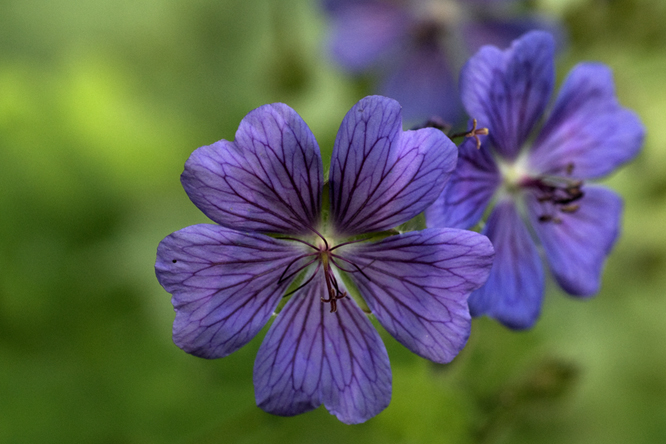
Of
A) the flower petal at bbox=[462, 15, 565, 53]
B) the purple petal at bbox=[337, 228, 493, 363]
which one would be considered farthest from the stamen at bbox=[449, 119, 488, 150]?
the flower petal at bbox=[462, 15, 565, 53]

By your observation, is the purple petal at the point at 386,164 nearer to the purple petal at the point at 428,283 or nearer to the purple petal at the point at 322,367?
the purple petal at the point at 428,283

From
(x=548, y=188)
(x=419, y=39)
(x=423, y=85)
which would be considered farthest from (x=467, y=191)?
(x=419, y=39)

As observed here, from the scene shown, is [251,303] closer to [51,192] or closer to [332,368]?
[332,368]

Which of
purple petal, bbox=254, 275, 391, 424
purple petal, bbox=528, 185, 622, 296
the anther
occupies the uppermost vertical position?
→ purple petal, bbox=254, 275, 391, 424

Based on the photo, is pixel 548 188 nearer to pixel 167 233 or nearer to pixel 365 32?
pixel 365 32

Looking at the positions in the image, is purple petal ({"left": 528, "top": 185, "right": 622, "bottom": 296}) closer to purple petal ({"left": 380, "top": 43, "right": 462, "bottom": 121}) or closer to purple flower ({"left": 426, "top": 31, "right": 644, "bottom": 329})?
purple flower ({"left": 426, "top": 31, "right": 644, "bottom": 329})

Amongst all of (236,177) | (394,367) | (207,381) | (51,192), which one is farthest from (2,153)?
(394,367)

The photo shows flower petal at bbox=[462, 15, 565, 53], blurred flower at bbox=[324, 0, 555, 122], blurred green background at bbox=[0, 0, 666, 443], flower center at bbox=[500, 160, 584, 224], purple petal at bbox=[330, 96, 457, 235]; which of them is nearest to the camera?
purple petal at bbox=[330, 96, 457, 235]
